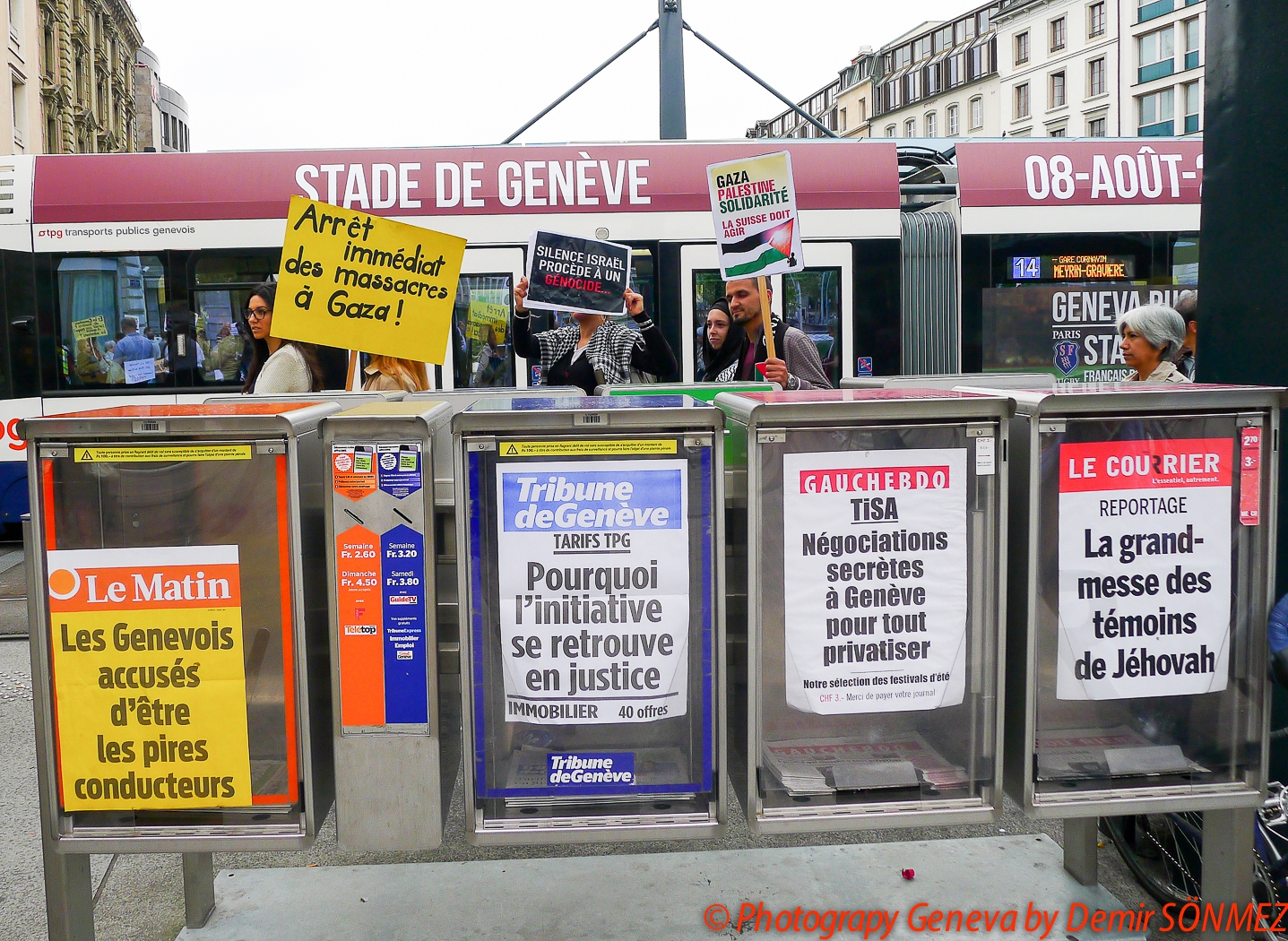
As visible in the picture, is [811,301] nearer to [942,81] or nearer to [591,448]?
[591,448]

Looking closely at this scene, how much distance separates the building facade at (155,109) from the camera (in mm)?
64562

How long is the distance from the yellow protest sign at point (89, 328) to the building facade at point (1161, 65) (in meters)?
57.7

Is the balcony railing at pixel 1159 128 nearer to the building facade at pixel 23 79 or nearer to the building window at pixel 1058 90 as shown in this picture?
the building window at pixel 1058 90

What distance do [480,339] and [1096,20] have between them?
6654cm

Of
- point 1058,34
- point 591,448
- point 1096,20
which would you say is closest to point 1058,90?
point 1058,34

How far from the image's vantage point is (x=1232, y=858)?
8.92 ft

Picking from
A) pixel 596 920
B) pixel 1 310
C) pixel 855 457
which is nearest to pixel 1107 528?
pixel 855 457

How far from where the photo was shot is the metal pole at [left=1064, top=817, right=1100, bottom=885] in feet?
11.0

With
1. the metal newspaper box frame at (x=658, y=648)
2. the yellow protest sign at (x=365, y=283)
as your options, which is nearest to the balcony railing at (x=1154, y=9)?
the yellow protest sign at (x=365, y=283)

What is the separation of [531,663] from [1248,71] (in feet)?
9.17

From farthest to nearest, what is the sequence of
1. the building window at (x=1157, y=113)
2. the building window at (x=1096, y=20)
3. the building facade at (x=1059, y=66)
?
the building window at (x=1096, y=20), the building facade at (x=1059, y=66), the building window at (x=1157, y=113)

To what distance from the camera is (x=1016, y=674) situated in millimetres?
2627

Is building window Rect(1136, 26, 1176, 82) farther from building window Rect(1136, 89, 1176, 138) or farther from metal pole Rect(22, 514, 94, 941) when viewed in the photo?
metal pole Rect(22, 514, 94, 941)

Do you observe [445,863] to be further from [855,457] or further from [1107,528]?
[1107,528]
